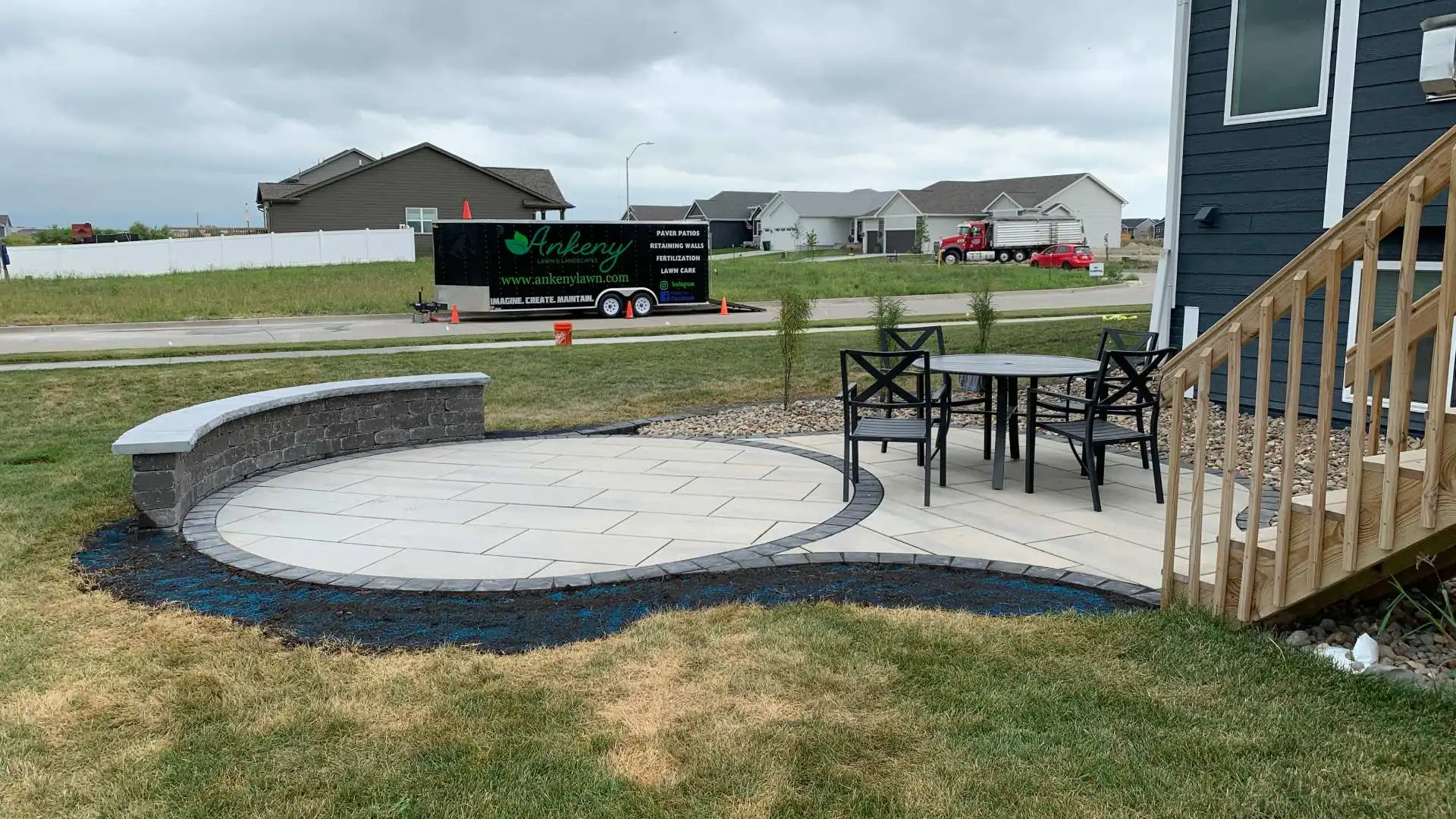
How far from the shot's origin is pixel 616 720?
3088 mm

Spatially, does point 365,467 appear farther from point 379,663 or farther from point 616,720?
point 616,720

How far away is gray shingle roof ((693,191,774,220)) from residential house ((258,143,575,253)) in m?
36.1

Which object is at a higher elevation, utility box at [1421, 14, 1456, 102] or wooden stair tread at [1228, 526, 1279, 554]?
utility box at [1421, 14, 1456, 102]

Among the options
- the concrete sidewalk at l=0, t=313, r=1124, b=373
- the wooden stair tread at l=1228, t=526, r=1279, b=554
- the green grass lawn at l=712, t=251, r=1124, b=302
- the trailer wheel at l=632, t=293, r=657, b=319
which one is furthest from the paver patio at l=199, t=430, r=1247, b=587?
the green grass lawn at l=712, t=251, r=1124, b=302

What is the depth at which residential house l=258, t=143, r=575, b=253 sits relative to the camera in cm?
4069

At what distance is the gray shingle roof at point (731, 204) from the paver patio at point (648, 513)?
71465 millimetres

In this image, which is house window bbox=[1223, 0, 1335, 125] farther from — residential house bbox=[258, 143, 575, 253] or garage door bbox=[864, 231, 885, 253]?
garage door bbox=[864, 231, 885, 253]

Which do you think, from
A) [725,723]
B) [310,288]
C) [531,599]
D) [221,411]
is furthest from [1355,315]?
[310,288]

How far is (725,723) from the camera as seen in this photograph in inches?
120

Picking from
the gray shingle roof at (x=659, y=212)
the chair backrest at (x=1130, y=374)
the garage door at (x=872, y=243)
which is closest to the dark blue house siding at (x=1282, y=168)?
the chair backrest at (x=1130, y=374)

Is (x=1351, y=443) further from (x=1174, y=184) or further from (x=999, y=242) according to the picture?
(x=999, y=242)

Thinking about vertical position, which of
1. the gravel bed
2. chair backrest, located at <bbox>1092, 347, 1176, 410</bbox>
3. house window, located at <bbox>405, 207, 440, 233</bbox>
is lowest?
the gravel bed

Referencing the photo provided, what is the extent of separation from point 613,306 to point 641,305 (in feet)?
2.10

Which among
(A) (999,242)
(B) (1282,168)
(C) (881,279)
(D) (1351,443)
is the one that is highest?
(A) (999,242)
